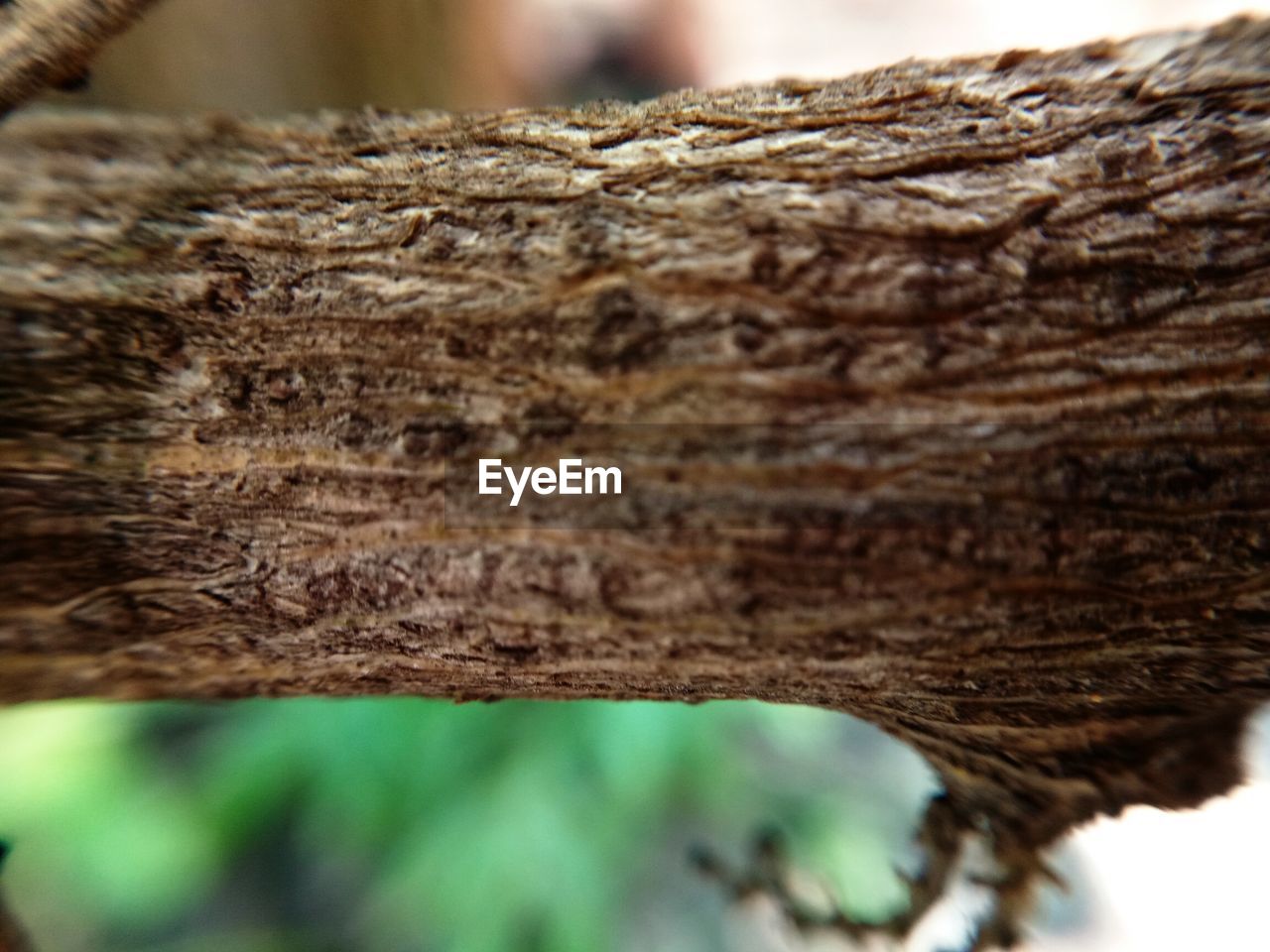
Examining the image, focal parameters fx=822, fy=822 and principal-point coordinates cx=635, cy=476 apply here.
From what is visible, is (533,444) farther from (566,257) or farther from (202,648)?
(202,648)

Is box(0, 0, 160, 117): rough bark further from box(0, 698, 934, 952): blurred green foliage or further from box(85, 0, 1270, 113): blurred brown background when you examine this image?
box(0, 698, 934, 952): blurred green foliage

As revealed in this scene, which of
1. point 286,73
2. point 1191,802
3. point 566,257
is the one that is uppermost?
point 286,73

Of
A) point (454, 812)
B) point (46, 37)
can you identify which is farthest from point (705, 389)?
point (454, 812)

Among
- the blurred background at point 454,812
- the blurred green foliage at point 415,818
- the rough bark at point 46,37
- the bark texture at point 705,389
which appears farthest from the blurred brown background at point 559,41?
the blurred green foliage at point 415,818

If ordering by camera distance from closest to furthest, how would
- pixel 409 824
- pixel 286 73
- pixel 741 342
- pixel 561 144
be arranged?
pixel 741 342
pixel 561 144
pixel 286 73
pixel 409 824

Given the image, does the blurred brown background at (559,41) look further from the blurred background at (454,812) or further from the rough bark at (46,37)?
the rough bark at (46,37)

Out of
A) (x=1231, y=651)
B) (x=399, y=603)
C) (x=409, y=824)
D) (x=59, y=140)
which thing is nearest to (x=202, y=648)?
(x=399, y=603)

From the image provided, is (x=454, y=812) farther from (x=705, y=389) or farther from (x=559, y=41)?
(x=559, y=41)

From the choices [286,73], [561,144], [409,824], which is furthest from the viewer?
[409,824]
